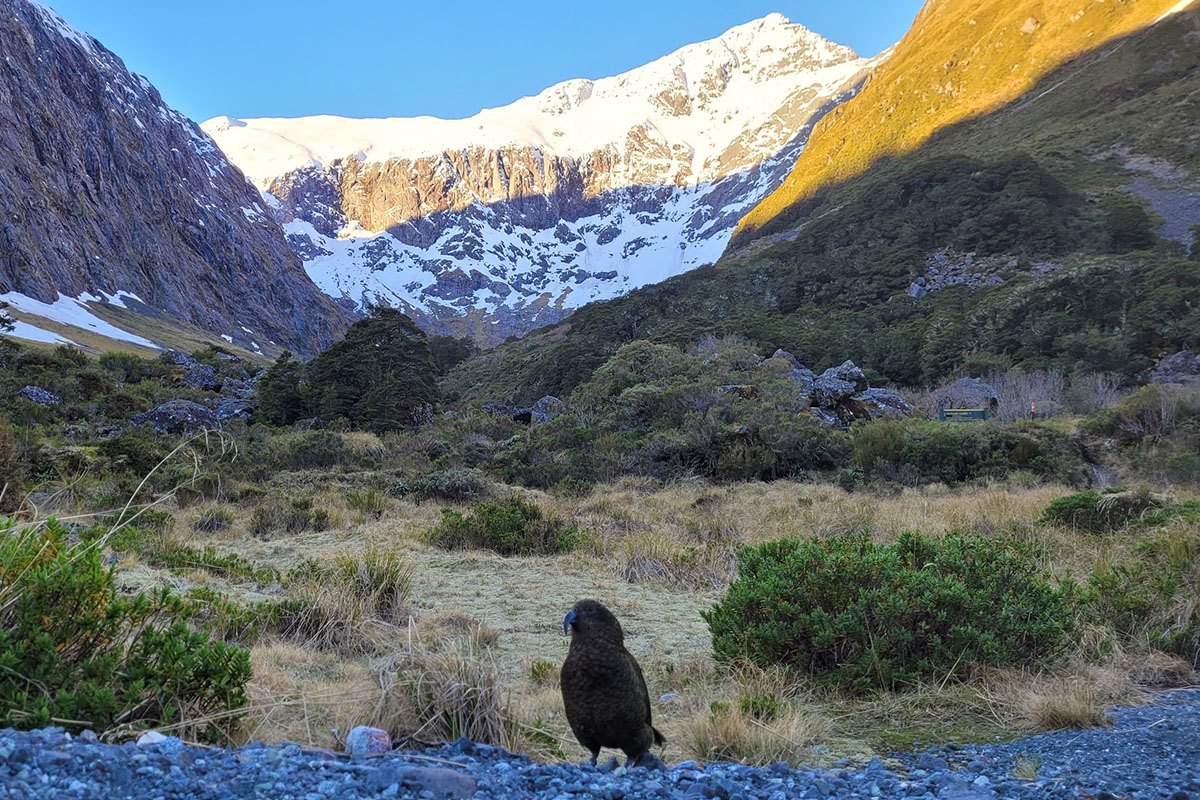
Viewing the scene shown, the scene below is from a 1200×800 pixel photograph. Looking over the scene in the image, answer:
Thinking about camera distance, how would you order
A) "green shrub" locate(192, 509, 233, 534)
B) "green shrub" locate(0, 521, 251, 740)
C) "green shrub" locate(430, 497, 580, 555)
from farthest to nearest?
1. "green shrub" locate(192, 509, 233, 534)
2. "green shrub" locate(430, 497, 580, 555)
3. "green shrub" locate(0, 521, 251, 740)

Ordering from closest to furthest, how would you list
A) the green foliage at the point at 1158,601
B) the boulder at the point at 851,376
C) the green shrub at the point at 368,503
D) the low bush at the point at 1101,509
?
1. the green foliage at the point at 1158,601
2. the low bush at the point at 1101,509
3. the green shrub at the point at 368,503
4. the boulder at the point at 851,376

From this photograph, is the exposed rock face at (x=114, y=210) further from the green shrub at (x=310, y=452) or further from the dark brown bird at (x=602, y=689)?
the dark brown bird at (x=602, y=689)

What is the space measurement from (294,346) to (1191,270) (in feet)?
340

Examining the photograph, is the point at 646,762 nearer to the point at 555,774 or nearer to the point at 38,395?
the point at 555,774

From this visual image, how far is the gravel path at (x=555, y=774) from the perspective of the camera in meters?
1.61

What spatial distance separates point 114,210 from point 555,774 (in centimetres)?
10115

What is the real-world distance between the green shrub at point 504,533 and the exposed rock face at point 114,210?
70.9 meters

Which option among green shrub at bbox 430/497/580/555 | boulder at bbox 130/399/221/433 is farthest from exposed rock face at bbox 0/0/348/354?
green shrub at bbox 430/497/580/555

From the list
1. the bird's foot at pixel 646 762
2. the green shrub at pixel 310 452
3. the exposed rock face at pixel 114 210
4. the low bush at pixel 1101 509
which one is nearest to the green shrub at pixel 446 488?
the green shrub at pixel 310 452

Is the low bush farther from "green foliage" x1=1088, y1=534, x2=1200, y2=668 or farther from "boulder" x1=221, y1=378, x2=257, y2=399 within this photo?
"boulder" x1=221, y1=378, x2=257, y2=399

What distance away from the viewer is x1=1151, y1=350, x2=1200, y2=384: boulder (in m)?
21.6

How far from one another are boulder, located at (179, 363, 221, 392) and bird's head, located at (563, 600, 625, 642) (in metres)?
30.8

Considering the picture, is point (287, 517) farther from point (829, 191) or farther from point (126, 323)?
point (126, 323)

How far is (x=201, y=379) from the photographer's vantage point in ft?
98.1
